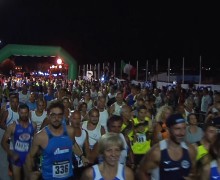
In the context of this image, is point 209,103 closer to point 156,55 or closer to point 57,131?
point 57,131

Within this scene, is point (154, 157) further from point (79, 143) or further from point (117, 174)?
point (79, 143)

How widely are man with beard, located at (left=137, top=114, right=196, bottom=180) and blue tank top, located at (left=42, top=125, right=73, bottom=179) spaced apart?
1116mm

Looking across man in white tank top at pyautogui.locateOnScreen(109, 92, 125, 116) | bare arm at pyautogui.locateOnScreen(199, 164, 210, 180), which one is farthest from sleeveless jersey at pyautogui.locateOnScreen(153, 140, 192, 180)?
man in white tank top at pyautogui.locateOnScreen(109, 92, 125, 116)

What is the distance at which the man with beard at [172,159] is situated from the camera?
4656 millimetres

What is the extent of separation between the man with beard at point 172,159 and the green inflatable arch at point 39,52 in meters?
33.8

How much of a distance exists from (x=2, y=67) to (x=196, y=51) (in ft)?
64.6

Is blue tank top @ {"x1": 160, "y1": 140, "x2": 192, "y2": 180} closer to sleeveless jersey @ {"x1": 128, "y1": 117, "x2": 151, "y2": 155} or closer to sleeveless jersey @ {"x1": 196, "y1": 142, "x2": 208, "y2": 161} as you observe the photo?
sleeveless jersey @ {"x1": 196, "y1": 142, "x2": 208, "y2": 161}

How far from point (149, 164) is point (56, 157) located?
1.33 meters

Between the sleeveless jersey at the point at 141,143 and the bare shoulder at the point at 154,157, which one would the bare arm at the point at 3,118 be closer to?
the sleeveless jersey at the point at 141,143

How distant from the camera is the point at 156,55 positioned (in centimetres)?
4416

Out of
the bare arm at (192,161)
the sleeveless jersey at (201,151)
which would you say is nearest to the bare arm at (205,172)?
the bare arm at (192,161)

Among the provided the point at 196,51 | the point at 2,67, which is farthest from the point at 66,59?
the point at 196,51

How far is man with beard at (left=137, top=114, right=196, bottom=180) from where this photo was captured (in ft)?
15.3

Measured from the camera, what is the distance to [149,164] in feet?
15.6
